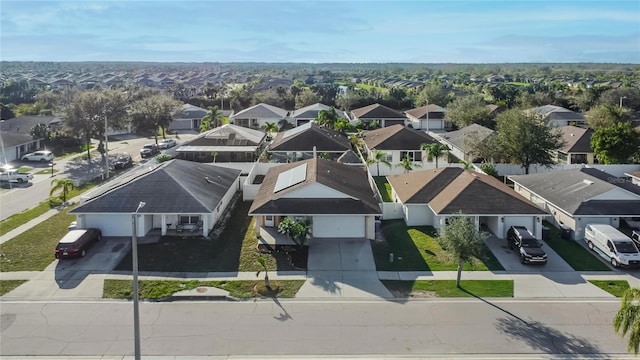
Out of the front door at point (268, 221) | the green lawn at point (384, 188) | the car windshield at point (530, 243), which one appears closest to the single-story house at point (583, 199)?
the car windshield at point (530, 243)

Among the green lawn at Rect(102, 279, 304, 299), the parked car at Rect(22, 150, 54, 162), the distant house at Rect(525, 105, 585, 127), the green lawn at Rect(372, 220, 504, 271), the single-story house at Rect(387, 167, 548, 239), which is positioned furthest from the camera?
the distant house at Rect(525, 105, 585, 127)

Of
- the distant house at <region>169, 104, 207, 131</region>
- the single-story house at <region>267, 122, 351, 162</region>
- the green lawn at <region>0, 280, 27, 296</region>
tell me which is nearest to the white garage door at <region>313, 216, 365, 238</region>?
the green lawn at <region>0, 280, 27, 296</region>

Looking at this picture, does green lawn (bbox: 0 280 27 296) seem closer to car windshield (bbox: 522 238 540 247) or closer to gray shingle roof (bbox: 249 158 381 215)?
gray shingle roof (bbox: 249 158 381 215)

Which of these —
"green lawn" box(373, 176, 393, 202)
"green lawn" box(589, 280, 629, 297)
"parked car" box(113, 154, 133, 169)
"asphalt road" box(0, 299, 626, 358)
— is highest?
"parked car" box(113, 154, 133, 169)

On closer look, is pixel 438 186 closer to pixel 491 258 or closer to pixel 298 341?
pixel 491 258

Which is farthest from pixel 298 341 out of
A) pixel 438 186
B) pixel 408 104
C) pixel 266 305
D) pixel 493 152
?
pixel 408 104
